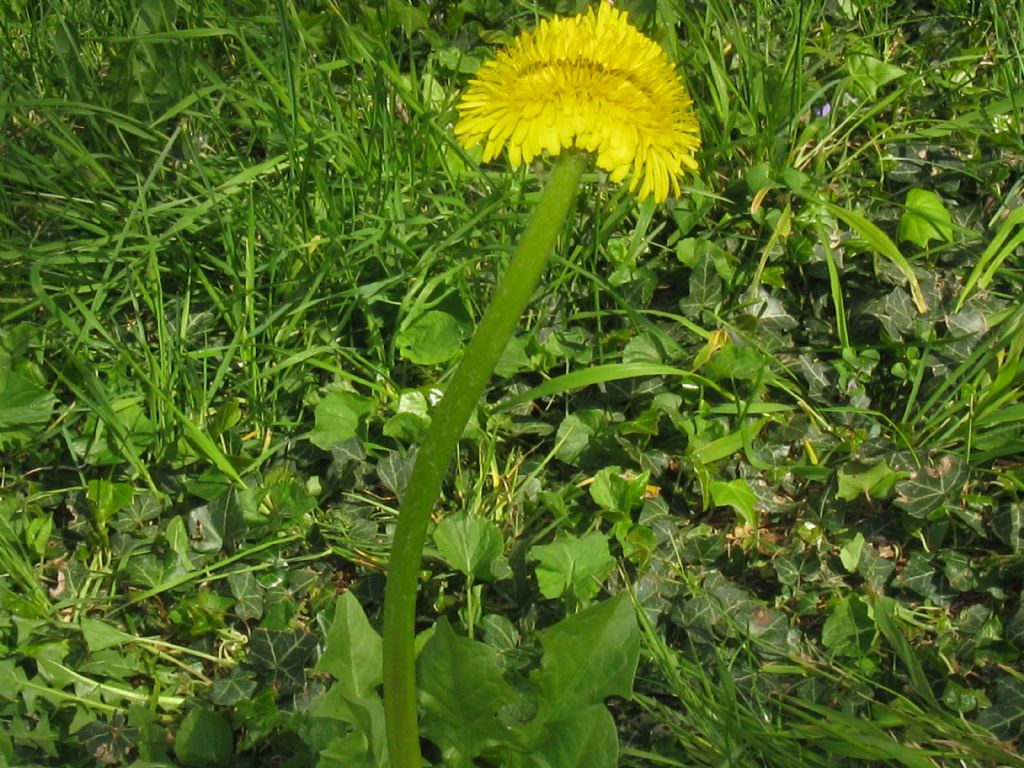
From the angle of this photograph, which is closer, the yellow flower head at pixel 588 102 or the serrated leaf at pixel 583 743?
the yellow flower head at pixel 588 102

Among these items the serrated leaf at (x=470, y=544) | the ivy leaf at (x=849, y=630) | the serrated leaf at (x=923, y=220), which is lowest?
the serrated leaf at (x=470, y=544)

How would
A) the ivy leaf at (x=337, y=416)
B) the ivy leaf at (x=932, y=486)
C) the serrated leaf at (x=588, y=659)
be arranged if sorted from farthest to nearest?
the ivy leaf at (x=337, y=416) < the ivy leaf at (x=932, y=486) < the serrated leaf at (x=588, y=659)

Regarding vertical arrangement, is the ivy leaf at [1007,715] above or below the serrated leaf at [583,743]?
above

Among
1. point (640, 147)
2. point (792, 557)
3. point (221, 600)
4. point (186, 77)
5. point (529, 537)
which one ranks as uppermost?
point (640, 147)

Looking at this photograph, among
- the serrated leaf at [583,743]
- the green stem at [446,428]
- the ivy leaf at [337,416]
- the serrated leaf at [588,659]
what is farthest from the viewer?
the ivy leaf at [337,416]

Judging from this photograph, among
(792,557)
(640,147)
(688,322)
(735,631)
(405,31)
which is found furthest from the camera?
(405,31)

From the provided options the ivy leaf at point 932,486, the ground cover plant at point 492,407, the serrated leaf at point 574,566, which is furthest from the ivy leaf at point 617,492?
the ivy leaf at point 932,486

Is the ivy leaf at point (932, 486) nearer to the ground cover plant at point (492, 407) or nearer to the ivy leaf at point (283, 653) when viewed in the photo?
the ground cover plant at point (492, 407)

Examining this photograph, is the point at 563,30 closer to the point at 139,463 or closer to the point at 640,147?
the point at 640,147

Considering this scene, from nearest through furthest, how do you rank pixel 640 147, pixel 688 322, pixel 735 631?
pixel 640 147
pixel 735 631
pixel 688 322

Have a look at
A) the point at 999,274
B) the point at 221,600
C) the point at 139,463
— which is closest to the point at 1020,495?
the point at 999,274
